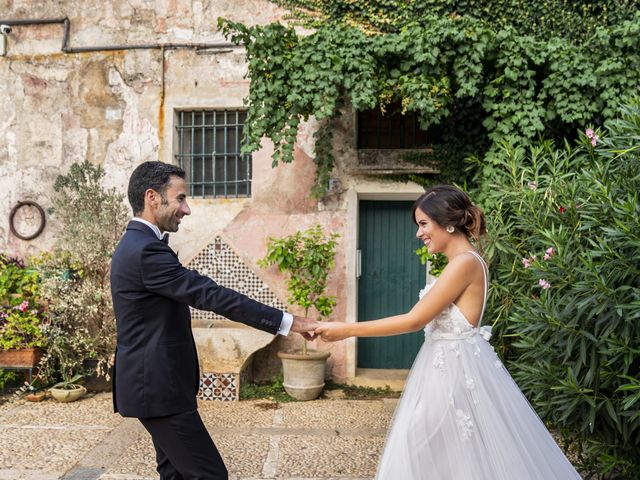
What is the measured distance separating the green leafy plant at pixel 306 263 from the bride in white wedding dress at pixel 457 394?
4045 millimetres

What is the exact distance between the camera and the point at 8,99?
7.80 m

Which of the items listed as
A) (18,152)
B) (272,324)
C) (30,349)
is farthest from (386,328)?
(18,152)

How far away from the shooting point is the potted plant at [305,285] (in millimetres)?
6904

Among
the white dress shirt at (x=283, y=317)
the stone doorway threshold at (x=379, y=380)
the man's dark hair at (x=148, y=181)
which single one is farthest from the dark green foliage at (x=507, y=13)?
the white dress shirt at (x=283, y=317)

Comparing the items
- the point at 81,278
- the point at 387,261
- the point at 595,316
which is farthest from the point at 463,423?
the point at 81,278

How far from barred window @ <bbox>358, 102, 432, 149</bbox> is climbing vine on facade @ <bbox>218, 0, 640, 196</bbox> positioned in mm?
970

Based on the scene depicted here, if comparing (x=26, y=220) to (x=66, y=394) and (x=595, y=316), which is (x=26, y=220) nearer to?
(x=66, y=394)

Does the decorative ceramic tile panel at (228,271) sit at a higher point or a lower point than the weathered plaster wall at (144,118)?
lower

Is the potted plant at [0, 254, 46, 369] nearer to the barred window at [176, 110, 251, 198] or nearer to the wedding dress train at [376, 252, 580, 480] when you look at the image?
the barred window at [176, 110, 251, 198]

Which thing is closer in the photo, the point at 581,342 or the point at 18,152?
the point at 581,342

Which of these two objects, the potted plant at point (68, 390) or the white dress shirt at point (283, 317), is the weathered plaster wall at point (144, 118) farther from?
the white dress shirt at point (283, 317)

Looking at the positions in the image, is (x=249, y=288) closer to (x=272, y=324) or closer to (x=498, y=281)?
(x=498, y=281)

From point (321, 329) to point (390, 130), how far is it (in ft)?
15.8

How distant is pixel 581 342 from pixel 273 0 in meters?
5.47
